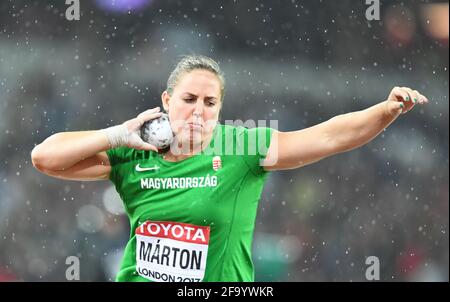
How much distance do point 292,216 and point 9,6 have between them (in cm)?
348

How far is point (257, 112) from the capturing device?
7.82m

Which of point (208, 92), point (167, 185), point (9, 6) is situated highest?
point (9, 6)

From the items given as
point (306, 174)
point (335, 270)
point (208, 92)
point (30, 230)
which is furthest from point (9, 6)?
point (208, 92)

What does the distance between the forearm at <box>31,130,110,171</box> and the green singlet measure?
0.23 metres

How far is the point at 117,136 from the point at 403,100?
1.27 m

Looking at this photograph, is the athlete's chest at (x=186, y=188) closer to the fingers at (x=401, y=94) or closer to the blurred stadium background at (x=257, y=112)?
the fingers at (x=401, y=94)

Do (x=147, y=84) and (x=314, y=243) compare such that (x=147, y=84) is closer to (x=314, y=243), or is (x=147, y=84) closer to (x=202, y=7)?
(x=202, y=7)

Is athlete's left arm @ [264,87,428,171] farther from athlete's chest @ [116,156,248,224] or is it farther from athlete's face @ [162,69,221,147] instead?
athlete's face @ [162,69,221,147]

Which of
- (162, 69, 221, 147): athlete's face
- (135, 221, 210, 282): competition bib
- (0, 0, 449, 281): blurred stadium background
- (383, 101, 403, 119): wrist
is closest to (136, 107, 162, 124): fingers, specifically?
(162, 69, 221, 147): athlete's face

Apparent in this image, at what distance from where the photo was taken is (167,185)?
3.57 meters

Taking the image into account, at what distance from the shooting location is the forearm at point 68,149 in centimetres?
354

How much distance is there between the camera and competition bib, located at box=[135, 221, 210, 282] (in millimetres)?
3514

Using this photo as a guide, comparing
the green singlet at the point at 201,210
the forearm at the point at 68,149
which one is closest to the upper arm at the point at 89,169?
the forearm at the point at 68,149
